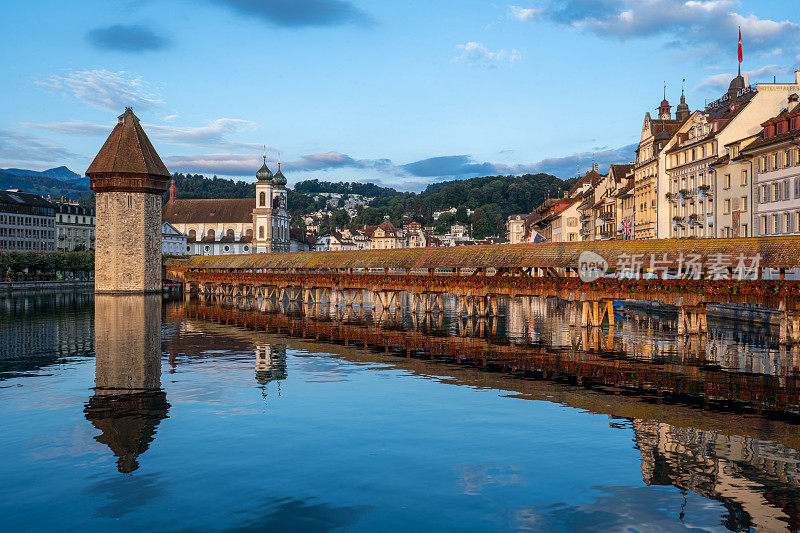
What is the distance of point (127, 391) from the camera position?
21797mm

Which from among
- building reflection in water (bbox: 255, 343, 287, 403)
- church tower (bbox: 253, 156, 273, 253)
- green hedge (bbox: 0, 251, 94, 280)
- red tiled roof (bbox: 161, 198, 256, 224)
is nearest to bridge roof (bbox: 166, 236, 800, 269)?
building reflection in water (bbox: 255, 343, 287, 403)

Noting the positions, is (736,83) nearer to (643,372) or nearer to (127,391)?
(643,372)

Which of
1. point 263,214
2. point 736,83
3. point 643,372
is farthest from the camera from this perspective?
point 263,214

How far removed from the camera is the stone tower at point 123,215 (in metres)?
80.2

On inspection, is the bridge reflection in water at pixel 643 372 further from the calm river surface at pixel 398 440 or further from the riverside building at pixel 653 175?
the riverside building at pixel 653 175

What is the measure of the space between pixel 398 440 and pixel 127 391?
9669 millimetres

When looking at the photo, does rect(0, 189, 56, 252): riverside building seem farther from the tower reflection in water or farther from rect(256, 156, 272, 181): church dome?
the tower reflection in water

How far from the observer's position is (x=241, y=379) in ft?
81.1

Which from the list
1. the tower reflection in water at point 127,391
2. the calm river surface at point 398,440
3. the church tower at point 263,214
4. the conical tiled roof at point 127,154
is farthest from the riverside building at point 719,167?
the church tower at point 263,214

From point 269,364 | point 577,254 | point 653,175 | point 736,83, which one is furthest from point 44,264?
point 736,83

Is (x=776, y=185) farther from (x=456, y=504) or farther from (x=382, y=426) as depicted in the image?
(x=456, y=504)

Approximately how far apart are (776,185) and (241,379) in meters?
39.8

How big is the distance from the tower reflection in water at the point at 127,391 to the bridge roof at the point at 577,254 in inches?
825

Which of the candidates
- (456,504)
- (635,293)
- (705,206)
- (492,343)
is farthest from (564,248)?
(456,504)
